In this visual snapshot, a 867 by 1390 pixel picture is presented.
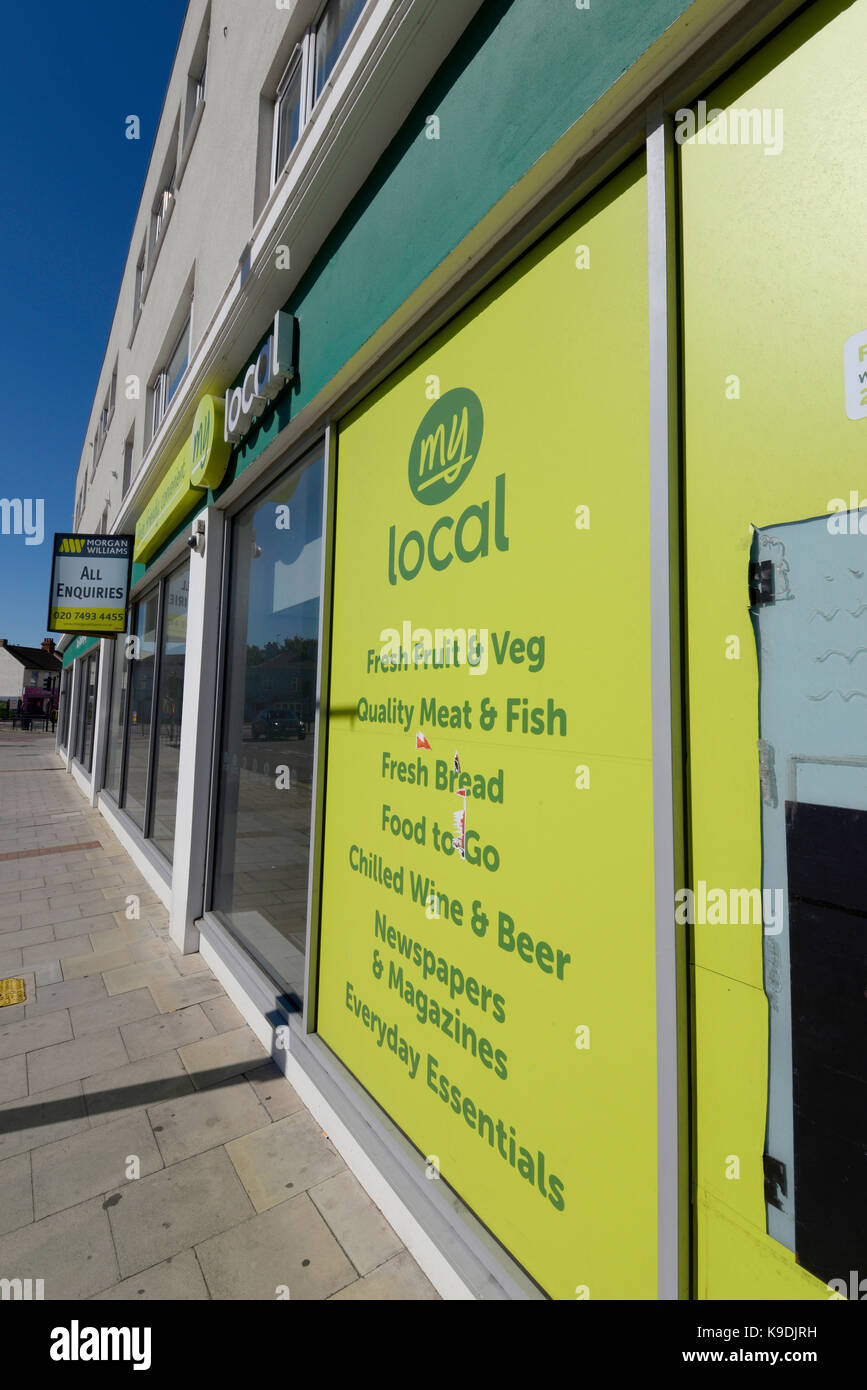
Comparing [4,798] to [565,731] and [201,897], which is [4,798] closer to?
[201,897]

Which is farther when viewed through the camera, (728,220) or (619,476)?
(619,476)

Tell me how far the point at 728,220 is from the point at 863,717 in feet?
3.86

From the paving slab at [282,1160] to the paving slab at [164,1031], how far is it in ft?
3.52

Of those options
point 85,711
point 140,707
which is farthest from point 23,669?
point 140,707

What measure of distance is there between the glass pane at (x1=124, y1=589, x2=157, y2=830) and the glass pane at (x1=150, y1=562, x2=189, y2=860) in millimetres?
676

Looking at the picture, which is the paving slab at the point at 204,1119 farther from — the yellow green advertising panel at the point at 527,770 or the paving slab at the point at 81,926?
the paving slab at the point at 81,926

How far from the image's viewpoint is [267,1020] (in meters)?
3.78

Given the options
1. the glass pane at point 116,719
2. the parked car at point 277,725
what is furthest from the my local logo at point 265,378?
the glass pane at point 116,719

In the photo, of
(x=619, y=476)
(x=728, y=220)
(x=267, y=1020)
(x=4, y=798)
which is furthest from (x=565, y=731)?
(x=4, y=798)

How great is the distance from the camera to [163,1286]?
7.09 feet

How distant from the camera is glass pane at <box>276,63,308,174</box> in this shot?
4.59 m

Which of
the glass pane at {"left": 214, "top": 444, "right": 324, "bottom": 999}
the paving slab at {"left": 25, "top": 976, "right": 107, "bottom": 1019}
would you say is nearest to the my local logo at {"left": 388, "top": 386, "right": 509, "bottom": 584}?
the glass pane at {"left": 214, "top": 444, "right": 324, "bottom": 999}

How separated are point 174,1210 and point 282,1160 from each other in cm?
46

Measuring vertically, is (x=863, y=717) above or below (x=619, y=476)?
below
